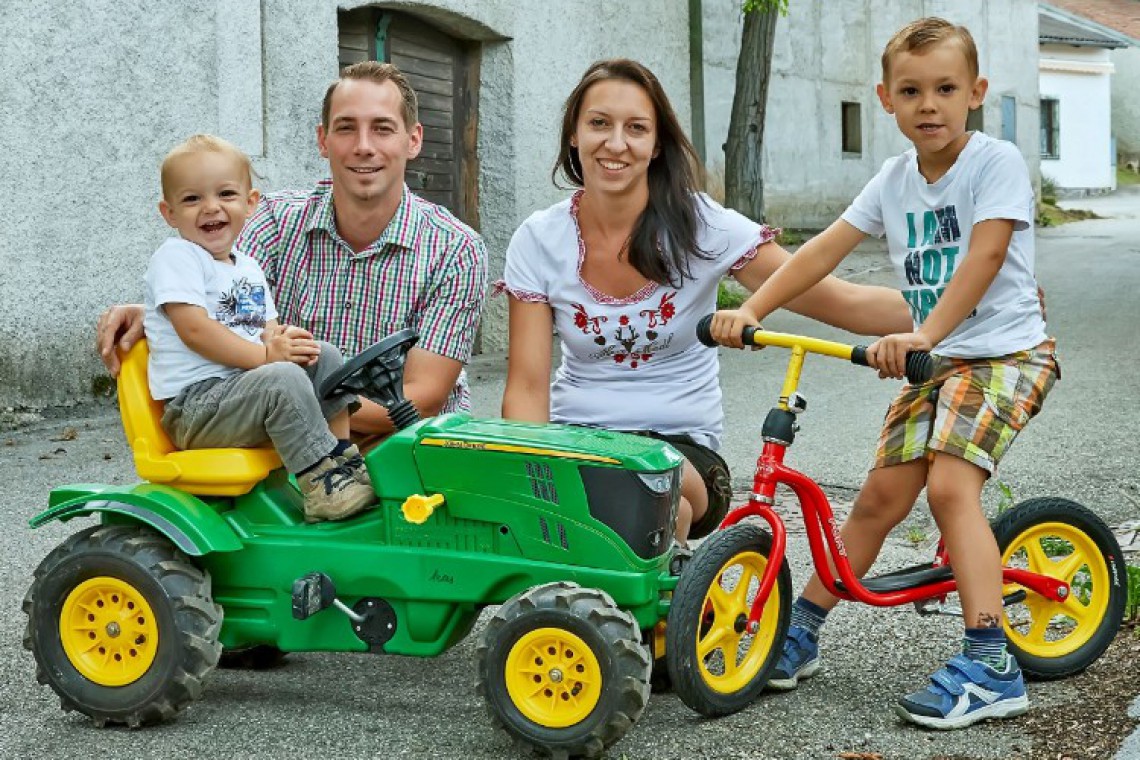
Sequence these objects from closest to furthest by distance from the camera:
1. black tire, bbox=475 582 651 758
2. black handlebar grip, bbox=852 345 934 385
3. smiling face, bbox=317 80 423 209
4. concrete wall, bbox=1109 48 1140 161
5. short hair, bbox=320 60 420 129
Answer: black tire, bbox=475 582 651 758 → black handlebar grip, bbox=852 345 934 385 → smiling face, bbox=317 80 423 209 → short hair, bbox=320 60 420 129 → concrete wall, bbox=1109 48 1140 161

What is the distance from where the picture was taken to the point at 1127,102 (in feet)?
158

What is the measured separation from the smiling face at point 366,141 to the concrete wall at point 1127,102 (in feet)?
152

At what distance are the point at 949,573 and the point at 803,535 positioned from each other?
191 centimetres

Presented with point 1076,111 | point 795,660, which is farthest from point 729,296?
point 1076,111

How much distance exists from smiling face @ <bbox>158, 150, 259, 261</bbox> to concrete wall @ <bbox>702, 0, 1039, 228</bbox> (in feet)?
45.7

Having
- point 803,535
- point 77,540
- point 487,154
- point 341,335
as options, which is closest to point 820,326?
point 487,154

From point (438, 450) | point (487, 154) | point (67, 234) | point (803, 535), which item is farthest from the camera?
point (487, 154)

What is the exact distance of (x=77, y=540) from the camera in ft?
13.1

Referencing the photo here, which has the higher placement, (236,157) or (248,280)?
(236,157)

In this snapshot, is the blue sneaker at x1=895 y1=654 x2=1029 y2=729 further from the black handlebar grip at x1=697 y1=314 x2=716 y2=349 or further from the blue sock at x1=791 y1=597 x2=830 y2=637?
the black handlebar grip at x1=697 y1=314 x2=716 y2=349

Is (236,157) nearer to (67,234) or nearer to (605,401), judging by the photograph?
(605,401)

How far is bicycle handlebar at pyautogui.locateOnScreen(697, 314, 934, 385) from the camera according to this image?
12.1ft

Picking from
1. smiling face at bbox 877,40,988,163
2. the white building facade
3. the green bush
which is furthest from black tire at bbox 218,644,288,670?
the white building facade

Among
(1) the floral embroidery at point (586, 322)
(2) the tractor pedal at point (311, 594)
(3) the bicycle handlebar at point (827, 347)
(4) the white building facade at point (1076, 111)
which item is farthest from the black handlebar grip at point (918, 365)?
(4) the white building facade at point (1076, 111)
